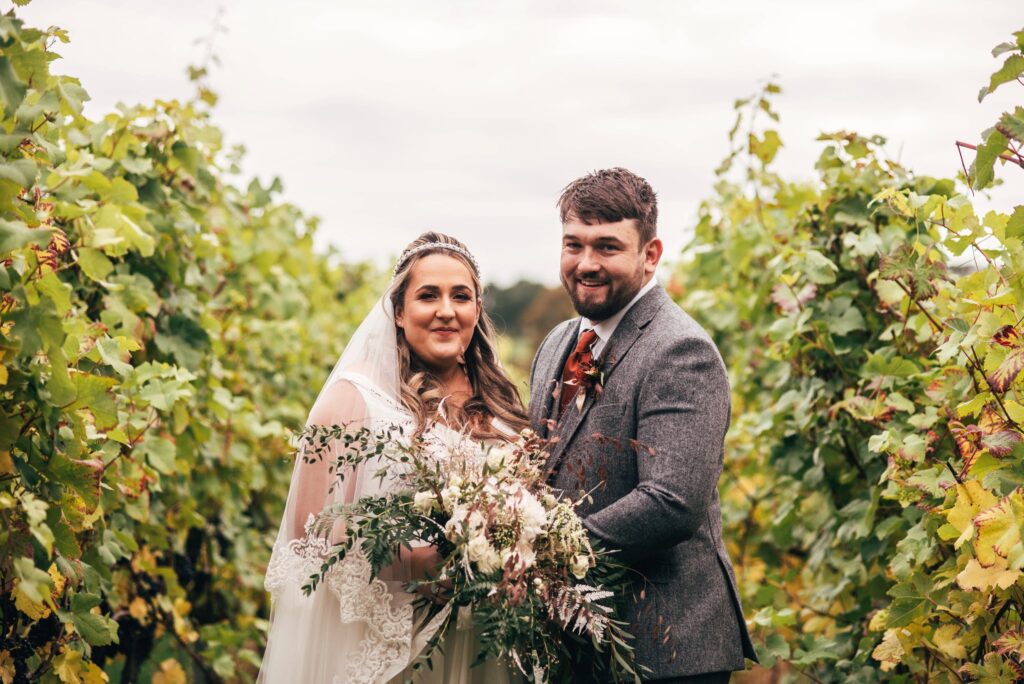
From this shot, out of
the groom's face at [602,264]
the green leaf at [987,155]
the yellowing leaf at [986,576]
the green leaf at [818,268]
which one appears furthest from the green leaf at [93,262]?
the green leaf at [818,268]

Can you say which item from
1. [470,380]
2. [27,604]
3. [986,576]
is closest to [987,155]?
[986,576]

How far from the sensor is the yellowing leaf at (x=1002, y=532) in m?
2.23

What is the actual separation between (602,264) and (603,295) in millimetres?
107

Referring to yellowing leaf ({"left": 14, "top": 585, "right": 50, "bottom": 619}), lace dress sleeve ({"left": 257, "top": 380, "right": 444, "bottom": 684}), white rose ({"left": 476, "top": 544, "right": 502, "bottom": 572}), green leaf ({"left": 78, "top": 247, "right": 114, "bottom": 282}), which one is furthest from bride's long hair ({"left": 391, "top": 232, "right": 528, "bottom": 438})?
yellowing leaf ({"left": 14, "top": 585, "right": 50, "bottom": 619})

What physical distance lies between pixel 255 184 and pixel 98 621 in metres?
4.20

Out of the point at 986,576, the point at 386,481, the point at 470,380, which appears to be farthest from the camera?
the point at 470,380

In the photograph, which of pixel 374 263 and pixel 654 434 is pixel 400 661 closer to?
pixel 654 434

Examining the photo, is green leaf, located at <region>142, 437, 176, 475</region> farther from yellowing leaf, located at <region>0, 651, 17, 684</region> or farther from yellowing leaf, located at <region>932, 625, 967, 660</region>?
yellowing leaf, located at <region>932, 625, 967, 660</region>

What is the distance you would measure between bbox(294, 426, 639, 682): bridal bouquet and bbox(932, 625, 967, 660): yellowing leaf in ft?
2.74

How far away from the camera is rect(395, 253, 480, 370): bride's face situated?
379 cm

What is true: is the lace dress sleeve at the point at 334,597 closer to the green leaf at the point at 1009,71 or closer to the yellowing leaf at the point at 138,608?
the yellowing leaf at the point at 138,608

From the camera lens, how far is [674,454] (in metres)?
3.09

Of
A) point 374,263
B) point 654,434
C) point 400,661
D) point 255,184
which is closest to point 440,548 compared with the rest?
point 400,661

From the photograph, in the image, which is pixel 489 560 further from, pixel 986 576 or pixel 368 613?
pixel 986 576
